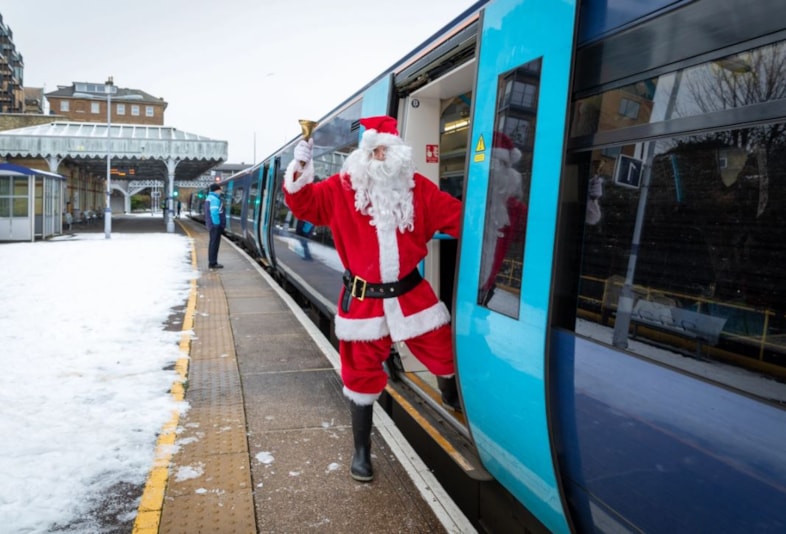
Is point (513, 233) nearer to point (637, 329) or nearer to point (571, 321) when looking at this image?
point (571, 321)

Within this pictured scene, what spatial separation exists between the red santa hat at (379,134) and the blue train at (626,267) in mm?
556

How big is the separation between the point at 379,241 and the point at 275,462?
1471 mm

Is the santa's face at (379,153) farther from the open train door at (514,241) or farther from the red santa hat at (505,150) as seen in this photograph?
the red santa hat at (505,150)

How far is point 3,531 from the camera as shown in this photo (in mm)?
2602

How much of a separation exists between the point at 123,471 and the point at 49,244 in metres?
18.1

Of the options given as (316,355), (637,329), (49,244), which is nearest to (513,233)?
(637,329)

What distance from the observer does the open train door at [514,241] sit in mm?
2055

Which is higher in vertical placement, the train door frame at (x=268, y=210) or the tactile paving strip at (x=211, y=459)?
the train door frame at (x=268, y=210)

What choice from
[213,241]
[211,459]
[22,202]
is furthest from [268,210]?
[22,202]

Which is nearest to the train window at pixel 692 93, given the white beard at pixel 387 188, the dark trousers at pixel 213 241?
the white beard at pixel 387 188

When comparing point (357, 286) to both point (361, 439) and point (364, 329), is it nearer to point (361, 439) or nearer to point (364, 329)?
point (364, 329)

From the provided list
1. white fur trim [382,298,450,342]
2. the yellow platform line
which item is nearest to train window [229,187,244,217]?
the yellow platform line

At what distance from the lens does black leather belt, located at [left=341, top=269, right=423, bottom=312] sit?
3.13 m

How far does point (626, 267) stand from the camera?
1765mm
